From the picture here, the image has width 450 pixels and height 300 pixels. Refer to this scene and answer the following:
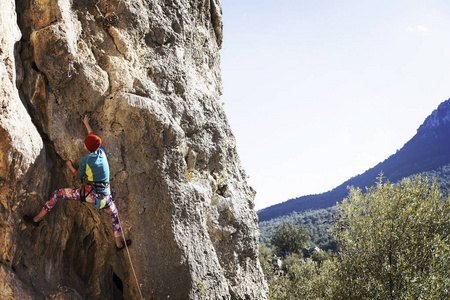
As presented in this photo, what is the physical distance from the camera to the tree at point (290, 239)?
6219cm

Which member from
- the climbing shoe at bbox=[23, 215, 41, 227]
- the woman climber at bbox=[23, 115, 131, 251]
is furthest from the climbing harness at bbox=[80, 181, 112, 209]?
the climbing shoe at bbox=[23, 215, 41, 227]

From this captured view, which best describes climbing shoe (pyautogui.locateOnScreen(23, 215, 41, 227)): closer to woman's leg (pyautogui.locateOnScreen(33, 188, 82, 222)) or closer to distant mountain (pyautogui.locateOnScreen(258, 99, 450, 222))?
woman's leg (pyautogui.locateOnScreen(33, 188, 82, 222))

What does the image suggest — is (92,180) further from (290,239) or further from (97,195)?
(290,239)

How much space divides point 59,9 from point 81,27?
0.79 meters

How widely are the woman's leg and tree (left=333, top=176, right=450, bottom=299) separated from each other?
11.1 meters

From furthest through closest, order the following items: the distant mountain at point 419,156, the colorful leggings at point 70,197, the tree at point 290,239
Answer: the distant mountain at point 419,156 → the tree at point 290,239 → the colorful leggings at point 70,197

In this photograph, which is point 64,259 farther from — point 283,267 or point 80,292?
point 283,267

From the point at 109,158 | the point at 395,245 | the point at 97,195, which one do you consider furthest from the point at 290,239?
the point at 97,195

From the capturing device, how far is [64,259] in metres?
7.81

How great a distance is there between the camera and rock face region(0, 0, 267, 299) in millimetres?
6910

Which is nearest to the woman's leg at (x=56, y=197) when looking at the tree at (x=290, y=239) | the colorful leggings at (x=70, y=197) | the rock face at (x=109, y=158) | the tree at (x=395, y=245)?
the colorful leggings at (x=70, y=197)

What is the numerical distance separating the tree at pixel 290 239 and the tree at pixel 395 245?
49.6 metres

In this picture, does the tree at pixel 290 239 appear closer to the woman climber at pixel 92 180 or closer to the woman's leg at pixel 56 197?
the woman climber at pixel 92 180

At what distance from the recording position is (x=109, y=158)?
8.25 metres
